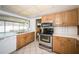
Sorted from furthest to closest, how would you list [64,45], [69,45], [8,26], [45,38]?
[45,38] → [8,26] → [64,45] → [69,45]

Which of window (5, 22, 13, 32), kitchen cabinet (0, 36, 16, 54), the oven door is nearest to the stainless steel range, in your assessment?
the oven door

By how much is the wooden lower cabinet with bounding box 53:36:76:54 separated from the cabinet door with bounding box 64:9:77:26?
2.26ft

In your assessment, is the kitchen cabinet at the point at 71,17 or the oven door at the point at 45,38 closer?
the kitchen cabinet at the point at 71,17

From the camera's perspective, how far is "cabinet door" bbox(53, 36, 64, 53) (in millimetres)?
3141

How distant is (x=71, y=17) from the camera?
3133mm

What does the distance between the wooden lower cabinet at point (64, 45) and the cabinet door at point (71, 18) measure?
2.26 ft

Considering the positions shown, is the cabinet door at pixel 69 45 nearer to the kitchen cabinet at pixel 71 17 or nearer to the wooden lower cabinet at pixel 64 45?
the wooden lower cabinet at pixel 64 45

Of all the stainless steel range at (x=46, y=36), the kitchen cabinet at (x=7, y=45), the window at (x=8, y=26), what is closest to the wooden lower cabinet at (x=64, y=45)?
the stainless steel range at (x=46, y=36)

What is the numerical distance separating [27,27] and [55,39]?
310 cm

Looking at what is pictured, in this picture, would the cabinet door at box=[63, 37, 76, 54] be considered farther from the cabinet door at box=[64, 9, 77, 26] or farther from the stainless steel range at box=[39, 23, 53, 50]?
the stainless steel range at box=[39, 23, 53, 50]

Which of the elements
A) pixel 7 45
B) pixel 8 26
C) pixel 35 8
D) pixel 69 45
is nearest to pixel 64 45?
pixel 69 45

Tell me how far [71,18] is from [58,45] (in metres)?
1.21

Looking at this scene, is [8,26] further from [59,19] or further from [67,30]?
[67,30]

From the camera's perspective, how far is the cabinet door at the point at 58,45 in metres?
3.14
